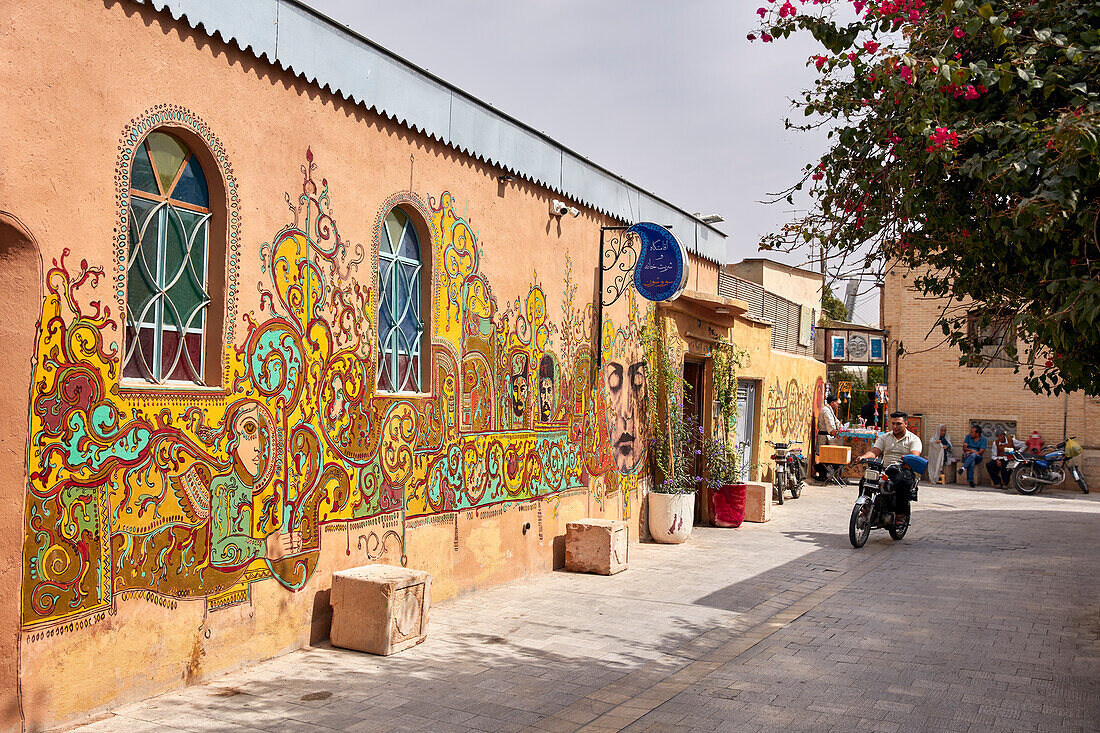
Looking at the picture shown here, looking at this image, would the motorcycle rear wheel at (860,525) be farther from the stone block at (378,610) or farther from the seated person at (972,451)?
the seated person at (972,451)

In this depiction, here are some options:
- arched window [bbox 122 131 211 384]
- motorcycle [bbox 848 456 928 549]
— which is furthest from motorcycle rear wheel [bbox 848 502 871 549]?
arched window [bbox 122 131 211 384]

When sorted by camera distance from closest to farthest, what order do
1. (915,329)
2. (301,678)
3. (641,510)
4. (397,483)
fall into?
(301,678) → (397,483) → (641,510) → (915,329)

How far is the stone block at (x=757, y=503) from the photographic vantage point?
1406 centimetres

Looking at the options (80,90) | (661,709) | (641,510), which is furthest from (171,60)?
(641,510)

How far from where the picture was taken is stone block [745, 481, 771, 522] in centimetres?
1406

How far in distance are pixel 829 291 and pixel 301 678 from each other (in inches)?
161

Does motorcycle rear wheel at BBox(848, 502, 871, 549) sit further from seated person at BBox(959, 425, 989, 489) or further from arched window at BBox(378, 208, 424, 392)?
seated person at BBox(959, 425, 989, 489)

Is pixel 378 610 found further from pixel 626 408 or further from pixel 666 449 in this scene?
pixel 666 449

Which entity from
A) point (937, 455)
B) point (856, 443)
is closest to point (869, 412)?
point (937, 455)

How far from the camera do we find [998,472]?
22.5m

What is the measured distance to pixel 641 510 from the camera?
462 inches

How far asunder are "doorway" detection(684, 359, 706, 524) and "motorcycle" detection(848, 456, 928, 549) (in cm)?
231

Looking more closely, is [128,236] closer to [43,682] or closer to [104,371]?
[104,371]

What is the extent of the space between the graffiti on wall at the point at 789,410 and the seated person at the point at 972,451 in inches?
176
